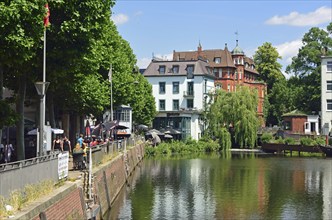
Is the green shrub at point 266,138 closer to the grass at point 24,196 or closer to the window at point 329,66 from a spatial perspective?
the window at point 329,66

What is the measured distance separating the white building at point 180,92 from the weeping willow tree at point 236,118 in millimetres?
8663

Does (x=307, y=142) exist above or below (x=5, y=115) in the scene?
below

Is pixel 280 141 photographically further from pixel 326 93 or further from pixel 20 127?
pixel 20 127

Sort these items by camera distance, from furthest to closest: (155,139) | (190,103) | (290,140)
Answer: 1. (190,103)
2. (155,139)
3. (290,140)

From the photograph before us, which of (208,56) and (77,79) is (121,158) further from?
(208,56)

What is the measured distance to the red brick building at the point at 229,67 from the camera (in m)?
105

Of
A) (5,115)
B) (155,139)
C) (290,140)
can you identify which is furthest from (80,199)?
(290,140)

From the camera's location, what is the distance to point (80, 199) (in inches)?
795

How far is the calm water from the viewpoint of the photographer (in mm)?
26875

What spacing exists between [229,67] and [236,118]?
1111 inches

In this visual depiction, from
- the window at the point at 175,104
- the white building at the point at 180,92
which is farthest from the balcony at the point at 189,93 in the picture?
the window at the point at 175,104

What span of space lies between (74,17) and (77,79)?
6036 millimetres

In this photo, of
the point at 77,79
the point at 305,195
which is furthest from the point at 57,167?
the point at 305,195

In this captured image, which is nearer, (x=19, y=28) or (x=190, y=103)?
(x=19, y=28)
